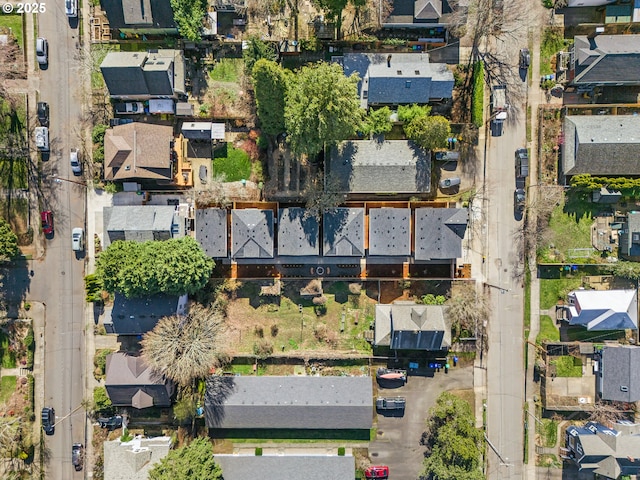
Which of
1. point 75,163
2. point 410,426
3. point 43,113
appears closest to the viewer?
point 75,163

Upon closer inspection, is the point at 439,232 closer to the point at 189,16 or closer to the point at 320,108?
the point at 320,108

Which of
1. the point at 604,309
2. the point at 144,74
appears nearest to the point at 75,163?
the point at 144,74

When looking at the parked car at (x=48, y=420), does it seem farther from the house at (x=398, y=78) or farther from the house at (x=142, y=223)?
the house at (x=398, y=78)

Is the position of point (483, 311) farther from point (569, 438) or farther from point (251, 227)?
point (251, 227)

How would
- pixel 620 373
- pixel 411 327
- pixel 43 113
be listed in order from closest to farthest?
pixel 411 327 < pixel 620 373 < pixel 43 113

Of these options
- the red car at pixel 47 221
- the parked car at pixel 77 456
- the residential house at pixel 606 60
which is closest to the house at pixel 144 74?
the red car at pixel 47 221
